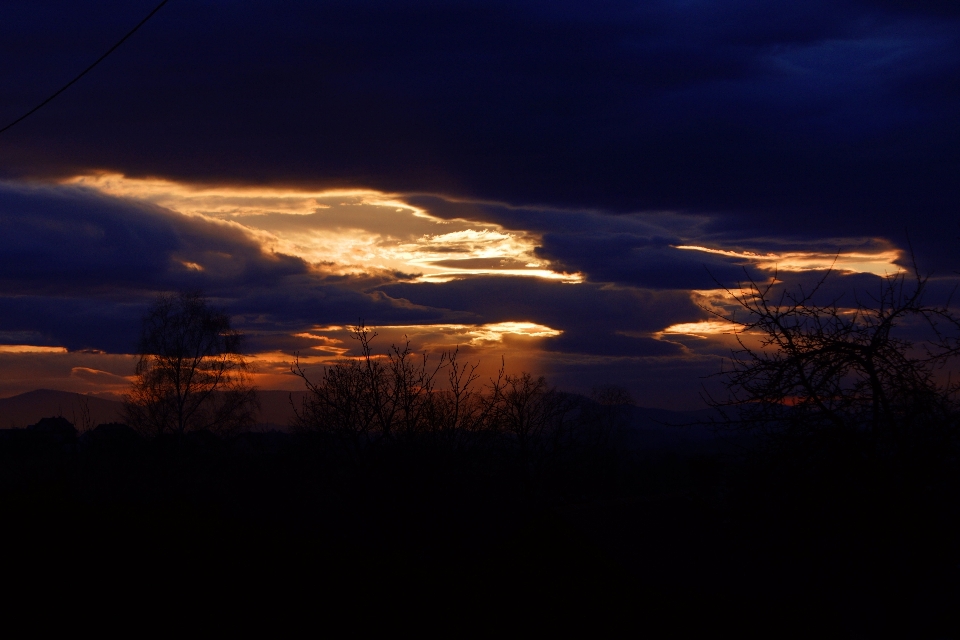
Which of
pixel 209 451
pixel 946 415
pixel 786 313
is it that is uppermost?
pixel 786 313

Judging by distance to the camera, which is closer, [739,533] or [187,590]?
[187,590]

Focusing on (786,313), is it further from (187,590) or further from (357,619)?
(187,590)

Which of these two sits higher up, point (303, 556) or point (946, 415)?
point (946, 415)

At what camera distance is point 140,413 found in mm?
40875

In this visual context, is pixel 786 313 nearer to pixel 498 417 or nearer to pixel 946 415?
pixel 946 415

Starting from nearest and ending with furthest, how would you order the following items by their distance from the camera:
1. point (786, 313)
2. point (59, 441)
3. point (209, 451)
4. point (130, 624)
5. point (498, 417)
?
1. point (130, 624)
2. point (786, 313)
3. point (498, 417)
4. point (209, 451)
5. point (59, 441)

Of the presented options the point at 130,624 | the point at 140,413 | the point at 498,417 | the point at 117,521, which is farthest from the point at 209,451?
the point at 130,624

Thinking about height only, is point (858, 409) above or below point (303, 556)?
above

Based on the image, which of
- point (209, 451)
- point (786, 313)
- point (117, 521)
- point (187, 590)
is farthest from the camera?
point (209, 451)

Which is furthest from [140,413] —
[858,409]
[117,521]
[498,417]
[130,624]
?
[858,409]

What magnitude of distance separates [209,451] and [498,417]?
17819mm

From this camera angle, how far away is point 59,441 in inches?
1735

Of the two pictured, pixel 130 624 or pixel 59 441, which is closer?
pixel 130 624

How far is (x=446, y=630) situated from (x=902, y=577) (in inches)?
207
